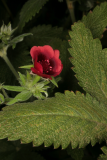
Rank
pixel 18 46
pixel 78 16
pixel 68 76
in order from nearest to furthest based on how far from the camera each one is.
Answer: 1. pixel 68 76
2. pixel 18 46
3. pixel 78 16

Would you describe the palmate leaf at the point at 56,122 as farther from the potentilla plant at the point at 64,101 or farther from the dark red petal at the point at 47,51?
the dark red petal at the point at 47,51

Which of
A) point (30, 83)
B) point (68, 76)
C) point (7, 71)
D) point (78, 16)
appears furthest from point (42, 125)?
point (78, 16)

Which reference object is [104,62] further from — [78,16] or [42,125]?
[78,16]

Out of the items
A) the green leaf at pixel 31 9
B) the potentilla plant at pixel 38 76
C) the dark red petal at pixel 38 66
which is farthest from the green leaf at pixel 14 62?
the dark red petal at pixel 38 66

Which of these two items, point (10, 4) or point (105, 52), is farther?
point (10, 4)

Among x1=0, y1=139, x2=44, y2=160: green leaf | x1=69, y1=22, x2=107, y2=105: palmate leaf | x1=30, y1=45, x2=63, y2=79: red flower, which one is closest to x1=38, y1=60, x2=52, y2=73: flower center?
x1=30, y1=45, x2=63, y2=79: red flower

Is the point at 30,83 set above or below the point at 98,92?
above
